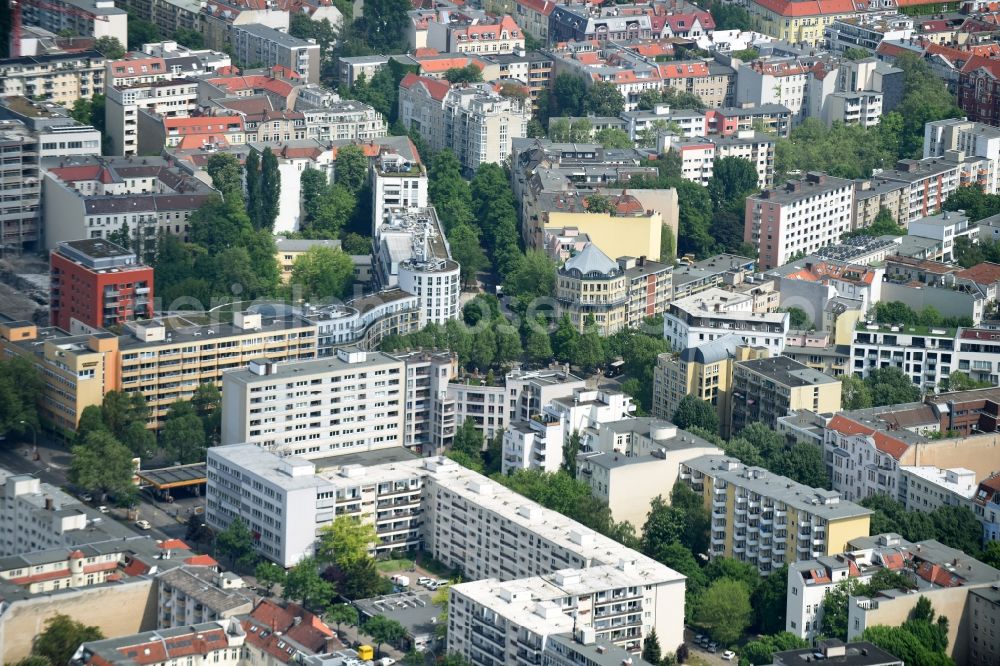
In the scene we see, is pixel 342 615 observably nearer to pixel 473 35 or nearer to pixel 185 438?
pixel 185 438

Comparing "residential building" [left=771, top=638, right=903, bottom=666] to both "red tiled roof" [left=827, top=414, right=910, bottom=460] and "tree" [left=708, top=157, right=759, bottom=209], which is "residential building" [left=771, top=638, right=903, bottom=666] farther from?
"tree" [left=708, top=157, right=759, bottom=209]

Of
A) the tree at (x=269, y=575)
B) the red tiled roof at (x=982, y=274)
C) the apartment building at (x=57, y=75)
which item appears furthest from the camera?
the apartment building at (x=57, y=75)

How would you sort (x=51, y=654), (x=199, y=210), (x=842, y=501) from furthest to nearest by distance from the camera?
(x=199, y=210)
(x=842, y=501)
(x=51, y=654)

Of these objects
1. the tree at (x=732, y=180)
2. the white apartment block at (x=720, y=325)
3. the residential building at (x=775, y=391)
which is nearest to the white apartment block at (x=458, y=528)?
the residential building at (x=775, y=391)

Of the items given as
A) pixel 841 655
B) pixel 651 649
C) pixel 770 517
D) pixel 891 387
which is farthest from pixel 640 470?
pixel 841 655

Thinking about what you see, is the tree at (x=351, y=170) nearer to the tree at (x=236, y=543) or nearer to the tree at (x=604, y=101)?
the tree at (x=604, y=101)

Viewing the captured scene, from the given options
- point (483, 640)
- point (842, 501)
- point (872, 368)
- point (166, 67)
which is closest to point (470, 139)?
point (166, 67)

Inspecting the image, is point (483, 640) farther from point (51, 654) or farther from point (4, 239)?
point (4, 239)
